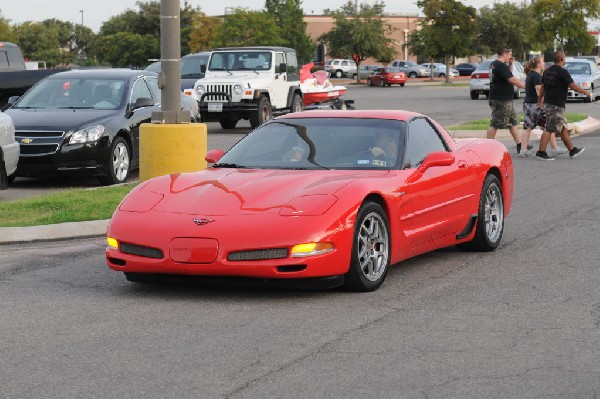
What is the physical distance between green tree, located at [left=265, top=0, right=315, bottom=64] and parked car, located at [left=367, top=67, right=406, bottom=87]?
959 cm

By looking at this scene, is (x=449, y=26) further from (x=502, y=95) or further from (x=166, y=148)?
(x=166, y=148)

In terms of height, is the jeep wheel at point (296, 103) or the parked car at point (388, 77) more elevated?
the jeep wheel at point (296, 103)

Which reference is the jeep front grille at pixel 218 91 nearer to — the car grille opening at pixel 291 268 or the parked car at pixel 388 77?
the car grille opening at pixel 291 268

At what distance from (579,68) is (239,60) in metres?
19.6

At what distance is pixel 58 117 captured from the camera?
54.9 feet

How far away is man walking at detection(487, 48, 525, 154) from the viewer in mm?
20703

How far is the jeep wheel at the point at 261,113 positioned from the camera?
27.7 metres

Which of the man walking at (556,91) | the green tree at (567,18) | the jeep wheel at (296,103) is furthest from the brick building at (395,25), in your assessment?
the man walking at (556,91)

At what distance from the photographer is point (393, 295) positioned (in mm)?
8516

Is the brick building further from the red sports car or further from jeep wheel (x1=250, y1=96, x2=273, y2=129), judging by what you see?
the red sports car

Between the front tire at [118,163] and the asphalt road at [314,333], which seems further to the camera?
the front tire at [118,163]

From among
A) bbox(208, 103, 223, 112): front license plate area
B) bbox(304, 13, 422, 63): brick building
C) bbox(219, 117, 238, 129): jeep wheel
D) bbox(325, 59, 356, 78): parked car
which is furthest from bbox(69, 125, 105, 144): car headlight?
bbox(304, 13, 422, 63): brick building

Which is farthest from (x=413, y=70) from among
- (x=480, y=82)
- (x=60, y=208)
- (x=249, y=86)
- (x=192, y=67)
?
(x=60, y=208)

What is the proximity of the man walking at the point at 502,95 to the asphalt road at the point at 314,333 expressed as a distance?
10405mm
